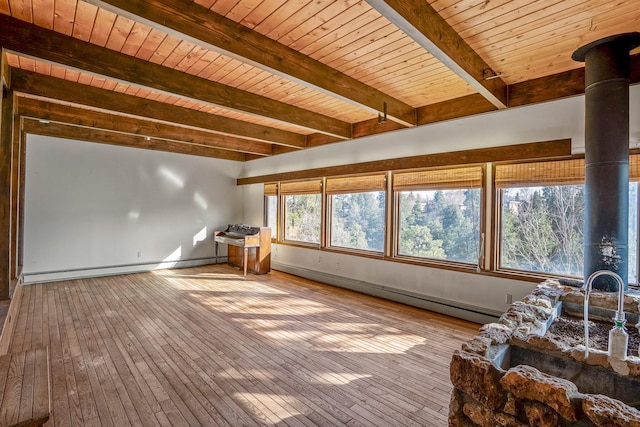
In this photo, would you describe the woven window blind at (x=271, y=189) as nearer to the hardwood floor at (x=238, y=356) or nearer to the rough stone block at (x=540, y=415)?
→ the hardwood floor at (x=238, y=356)

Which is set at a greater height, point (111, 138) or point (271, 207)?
point (111, 138)

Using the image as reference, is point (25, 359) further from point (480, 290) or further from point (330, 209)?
point (330, 209)

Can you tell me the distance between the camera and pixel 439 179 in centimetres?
457

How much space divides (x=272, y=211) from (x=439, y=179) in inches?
177

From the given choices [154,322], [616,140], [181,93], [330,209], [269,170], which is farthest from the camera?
[269,170]

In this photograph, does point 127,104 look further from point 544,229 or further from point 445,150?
point 544,229

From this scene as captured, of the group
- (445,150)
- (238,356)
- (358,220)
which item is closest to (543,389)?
(238,356)

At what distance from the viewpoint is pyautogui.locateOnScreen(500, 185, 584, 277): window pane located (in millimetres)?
3498

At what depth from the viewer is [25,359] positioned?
204 cm

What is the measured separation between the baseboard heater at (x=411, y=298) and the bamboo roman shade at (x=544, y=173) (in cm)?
167

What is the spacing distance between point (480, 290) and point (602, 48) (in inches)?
112

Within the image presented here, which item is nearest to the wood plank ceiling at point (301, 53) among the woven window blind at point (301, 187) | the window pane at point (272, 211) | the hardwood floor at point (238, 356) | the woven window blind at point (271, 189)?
the woven window blind at point (301, 187)

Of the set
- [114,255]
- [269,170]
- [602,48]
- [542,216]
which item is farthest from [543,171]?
[114,255]

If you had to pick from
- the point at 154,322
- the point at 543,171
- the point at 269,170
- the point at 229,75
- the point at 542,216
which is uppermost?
the point at 229,75
